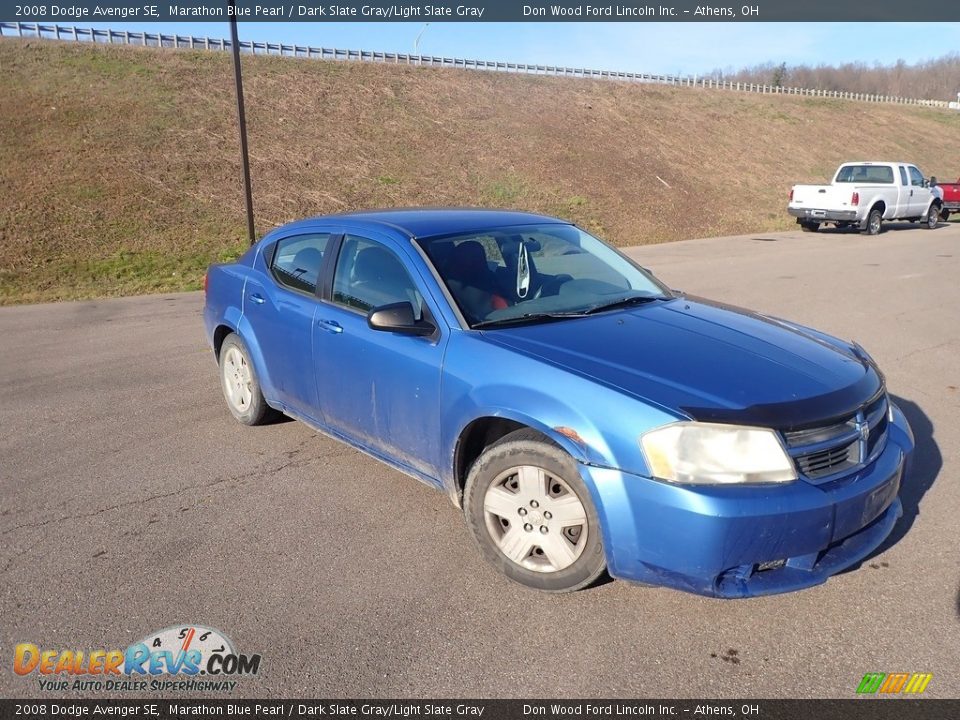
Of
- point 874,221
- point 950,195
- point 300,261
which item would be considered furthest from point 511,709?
point 950,195

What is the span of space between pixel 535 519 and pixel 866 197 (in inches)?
815

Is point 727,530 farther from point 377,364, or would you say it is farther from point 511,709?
point 377,364

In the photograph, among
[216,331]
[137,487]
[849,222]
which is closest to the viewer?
[137,487]

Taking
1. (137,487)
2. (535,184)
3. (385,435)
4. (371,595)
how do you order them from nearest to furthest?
(371,595), (385,435), (137,487), (535,184)

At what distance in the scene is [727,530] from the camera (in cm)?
275

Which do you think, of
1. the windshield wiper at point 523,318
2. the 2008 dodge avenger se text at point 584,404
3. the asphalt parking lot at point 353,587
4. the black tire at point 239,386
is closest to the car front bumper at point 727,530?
the 2008 dodge avenger se text at point 584,404

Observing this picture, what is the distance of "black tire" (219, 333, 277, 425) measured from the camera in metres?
5.25

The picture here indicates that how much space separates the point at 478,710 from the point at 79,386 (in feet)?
17.9

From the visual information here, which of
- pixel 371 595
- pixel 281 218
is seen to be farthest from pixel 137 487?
pixel 281 218

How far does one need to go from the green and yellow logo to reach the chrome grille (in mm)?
724

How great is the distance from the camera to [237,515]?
4.10 metres

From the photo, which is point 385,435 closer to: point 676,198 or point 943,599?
point 943,599

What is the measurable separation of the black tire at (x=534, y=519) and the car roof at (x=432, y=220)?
57.3 inches

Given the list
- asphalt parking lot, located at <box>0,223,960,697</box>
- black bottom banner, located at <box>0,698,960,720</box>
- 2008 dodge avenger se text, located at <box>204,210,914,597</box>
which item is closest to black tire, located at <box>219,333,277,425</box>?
asphalt parking lot, located at <box>0,223,960,697</box>
